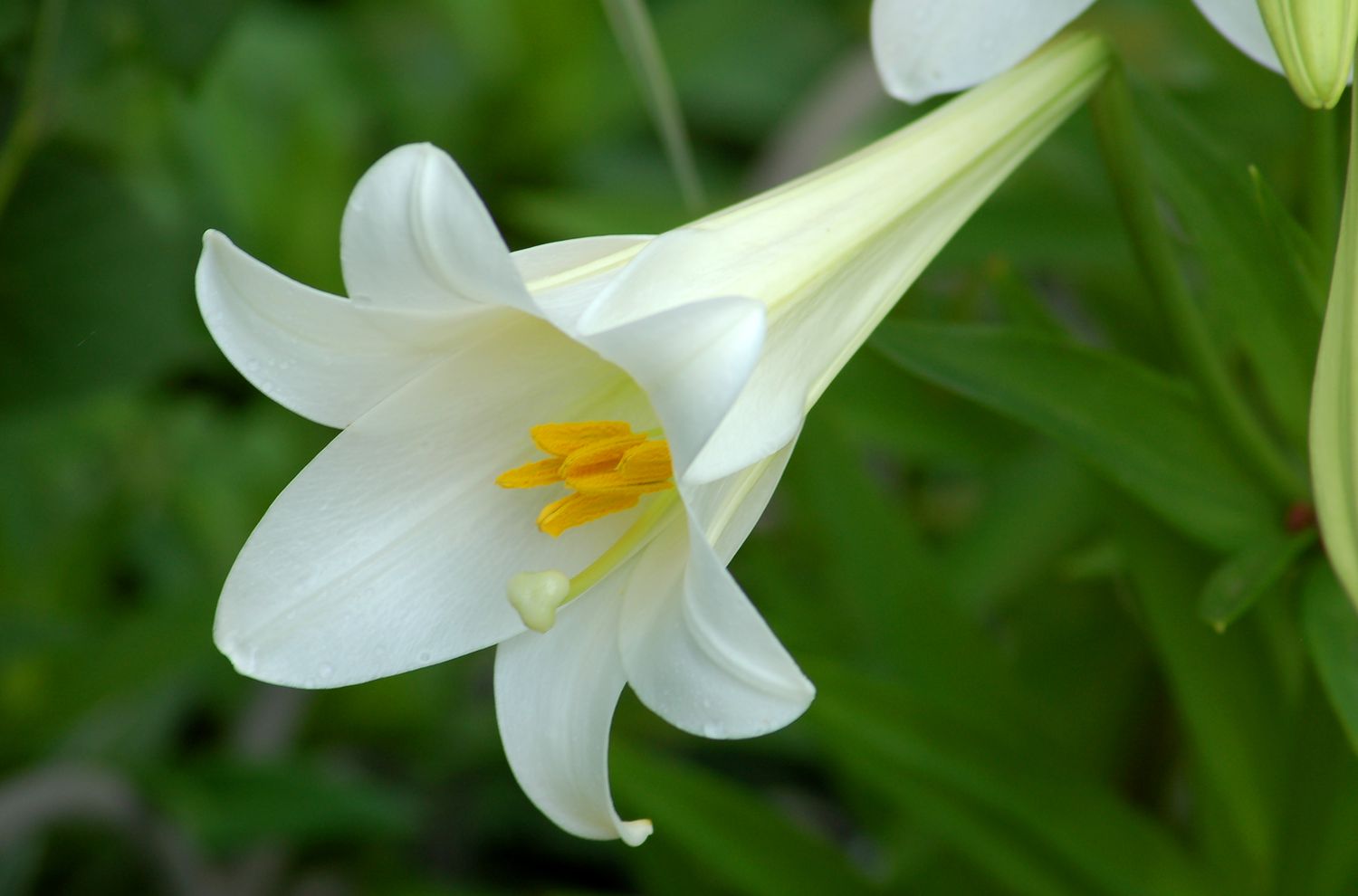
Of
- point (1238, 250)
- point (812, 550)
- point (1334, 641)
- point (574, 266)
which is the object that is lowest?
point (812, 550)

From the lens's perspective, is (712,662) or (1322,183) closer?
(712,662)

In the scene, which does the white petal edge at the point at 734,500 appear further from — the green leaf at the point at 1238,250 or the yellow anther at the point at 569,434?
the green leaf at the point at 1238,250

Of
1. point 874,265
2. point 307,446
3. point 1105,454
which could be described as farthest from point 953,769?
point 307,446

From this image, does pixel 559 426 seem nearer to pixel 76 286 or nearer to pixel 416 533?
pixel 416 533

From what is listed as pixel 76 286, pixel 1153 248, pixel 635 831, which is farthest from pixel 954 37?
pixel 76 286

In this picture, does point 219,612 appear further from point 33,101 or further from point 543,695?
point 33,101
